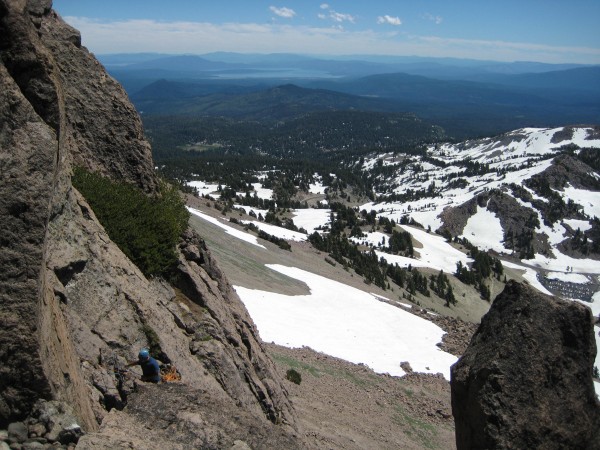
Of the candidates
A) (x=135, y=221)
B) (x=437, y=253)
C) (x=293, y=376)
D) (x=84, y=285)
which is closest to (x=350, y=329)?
(x=293, y=376)

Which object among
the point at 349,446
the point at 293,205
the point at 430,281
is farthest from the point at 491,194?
the point at 349,446

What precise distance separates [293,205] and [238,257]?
119785mm

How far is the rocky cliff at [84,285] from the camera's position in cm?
640

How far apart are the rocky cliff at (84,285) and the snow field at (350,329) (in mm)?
10947

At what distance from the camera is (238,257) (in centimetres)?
3981

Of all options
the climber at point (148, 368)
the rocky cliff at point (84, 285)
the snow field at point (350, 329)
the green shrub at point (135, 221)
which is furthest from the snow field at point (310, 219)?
the climber at point (148, 368)

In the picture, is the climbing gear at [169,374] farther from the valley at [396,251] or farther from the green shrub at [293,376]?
the valley at [396,251]

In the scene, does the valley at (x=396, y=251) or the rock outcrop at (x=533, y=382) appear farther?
the valley at (x=396, y=251)

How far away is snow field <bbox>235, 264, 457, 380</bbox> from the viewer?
26.5m

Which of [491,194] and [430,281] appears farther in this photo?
[491,194]

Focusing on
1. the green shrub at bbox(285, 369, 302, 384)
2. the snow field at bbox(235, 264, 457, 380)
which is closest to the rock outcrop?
the green shrub at bbox(285, 369, 302, 384)

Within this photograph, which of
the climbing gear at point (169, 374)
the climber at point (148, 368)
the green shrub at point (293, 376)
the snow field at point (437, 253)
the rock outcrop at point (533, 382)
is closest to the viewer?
the climber at point (148, 368)

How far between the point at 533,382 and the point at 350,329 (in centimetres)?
2103

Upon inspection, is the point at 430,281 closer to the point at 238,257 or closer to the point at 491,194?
the point at 238,257
